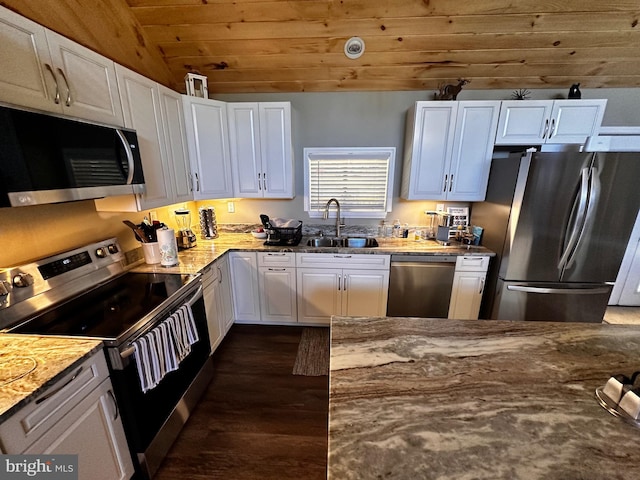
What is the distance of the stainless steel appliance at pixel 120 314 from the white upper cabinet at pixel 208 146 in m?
0.94

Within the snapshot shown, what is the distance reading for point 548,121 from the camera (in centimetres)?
240

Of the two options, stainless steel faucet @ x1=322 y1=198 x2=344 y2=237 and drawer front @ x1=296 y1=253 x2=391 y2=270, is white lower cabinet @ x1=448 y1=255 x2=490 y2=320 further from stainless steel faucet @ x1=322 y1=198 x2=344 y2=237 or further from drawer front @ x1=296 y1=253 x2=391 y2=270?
stainless steel faucet @ x1=322 y1=198 x2=344 y2=237

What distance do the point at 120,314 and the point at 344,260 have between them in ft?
5.77

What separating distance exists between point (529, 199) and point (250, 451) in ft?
8.99

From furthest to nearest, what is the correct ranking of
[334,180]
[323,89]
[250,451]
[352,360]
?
[334,180], [323,89], [250,451], [352,360]

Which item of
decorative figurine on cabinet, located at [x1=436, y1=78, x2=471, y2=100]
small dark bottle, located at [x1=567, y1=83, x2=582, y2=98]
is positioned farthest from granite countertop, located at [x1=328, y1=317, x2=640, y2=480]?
small dark bottle, located at [x1=567, y1=83, x2=582, y2=98]


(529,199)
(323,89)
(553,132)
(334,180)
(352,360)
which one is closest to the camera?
(352,360)

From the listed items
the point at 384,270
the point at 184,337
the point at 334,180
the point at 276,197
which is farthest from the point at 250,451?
the point at 334,180

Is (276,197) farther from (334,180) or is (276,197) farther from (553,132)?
(553,132)

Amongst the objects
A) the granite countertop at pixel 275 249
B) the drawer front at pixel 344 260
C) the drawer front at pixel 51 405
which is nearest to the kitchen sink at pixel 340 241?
the granite countertop at pixel 275 249

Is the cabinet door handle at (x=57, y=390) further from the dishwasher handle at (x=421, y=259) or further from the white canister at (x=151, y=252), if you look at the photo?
the dishwasher handle at (x=421, y=259)

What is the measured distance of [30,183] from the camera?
1105mm

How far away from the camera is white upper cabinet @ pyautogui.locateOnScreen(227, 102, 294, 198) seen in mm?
2590

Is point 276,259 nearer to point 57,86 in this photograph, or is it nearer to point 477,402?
point 57,86
